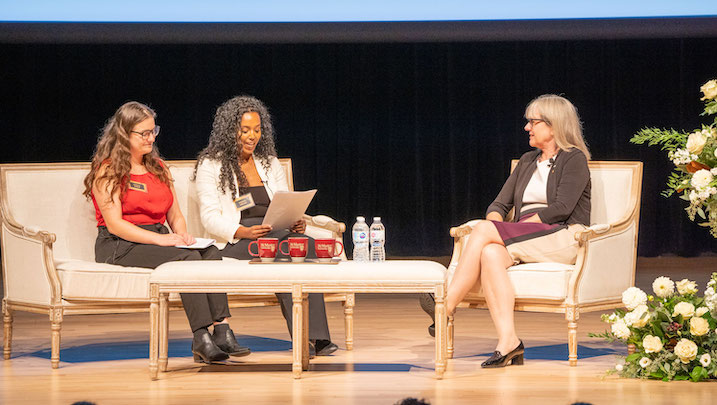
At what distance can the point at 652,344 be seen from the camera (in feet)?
11.1

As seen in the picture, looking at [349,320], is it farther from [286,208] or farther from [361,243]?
[286,208]

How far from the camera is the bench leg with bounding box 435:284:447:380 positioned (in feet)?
11.2

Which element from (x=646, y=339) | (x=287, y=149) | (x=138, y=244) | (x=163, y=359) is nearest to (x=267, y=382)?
(x=163, y=359)

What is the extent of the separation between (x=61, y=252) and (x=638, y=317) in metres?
2.55

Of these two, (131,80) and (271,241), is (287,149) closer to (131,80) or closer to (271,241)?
Result: (131,80)

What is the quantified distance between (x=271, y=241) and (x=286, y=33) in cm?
489

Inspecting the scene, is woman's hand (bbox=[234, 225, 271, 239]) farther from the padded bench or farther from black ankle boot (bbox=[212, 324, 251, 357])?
the padded bench

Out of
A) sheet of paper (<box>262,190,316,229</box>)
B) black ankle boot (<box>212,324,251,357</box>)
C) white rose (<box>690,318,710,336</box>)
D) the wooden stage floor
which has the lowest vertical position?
the wooden stage floor

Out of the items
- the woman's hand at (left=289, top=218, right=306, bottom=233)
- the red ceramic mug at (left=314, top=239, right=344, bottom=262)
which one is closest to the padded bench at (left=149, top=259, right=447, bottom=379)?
the red ceramic mug at (left=314, top=239, right=344, bottom=262)

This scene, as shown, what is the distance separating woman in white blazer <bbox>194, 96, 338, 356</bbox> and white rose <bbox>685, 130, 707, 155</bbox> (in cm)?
168

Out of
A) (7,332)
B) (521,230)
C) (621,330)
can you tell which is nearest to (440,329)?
(621,330)

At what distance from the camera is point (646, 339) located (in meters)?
3.40

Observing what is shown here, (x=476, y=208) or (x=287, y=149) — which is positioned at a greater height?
(x=287, y=149)

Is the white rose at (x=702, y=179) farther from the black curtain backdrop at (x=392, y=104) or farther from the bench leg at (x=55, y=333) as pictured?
the black curtain backdrop at (x=392, y=104)
